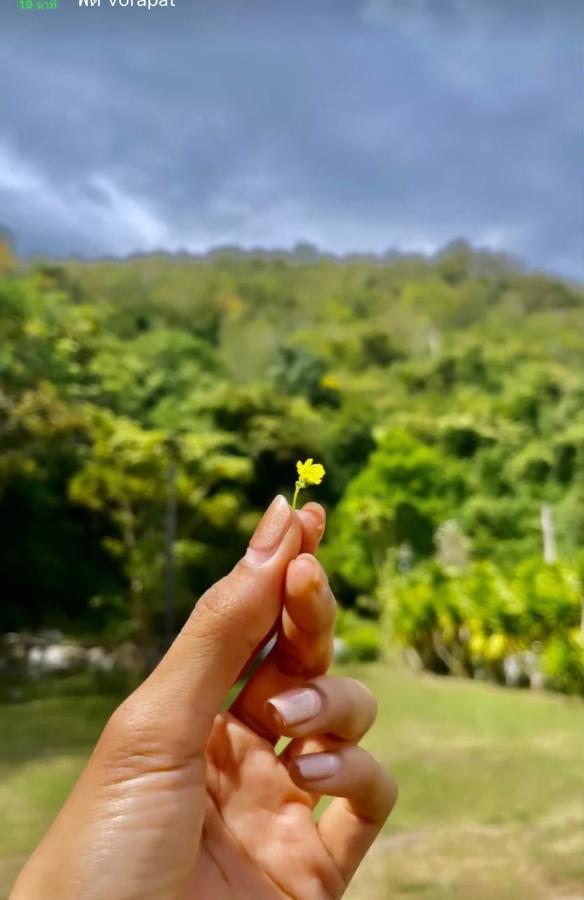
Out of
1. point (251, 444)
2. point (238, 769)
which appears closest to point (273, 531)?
point (238, 769)

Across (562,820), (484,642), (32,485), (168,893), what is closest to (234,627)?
(168,893)

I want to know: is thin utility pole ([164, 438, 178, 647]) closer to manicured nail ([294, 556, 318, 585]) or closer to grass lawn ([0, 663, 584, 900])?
grass lawn ([0, 663, 584, 900])

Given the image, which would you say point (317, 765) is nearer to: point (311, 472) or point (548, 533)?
point (311, 472)

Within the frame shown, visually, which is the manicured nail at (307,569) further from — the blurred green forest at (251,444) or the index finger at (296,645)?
the blurred green forest at (251,444)

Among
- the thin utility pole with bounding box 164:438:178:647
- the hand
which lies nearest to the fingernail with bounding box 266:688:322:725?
the hand

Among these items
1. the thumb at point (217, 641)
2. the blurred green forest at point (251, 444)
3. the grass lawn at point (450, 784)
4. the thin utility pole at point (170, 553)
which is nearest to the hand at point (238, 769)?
the thumb at point (217, 641)

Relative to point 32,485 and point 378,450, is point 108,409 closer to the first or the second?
point 32,485
